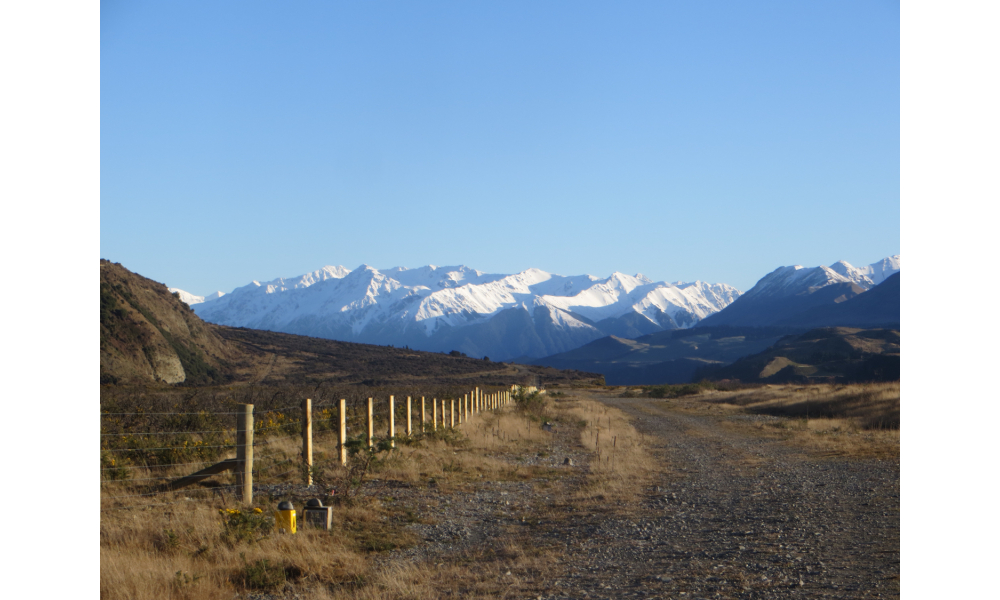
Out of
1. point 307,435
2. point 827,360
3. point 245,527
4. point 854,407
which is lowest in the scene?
point 827,360

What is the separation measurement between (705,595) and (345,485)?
5562 millimetres

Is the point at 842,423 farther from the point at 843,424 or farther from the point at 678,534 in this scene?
the point at 678,534

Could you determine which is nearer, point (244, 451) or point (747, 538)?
point (747, 538)

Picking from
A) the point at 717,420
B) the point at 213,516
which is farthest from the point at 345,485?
the point at 717,420

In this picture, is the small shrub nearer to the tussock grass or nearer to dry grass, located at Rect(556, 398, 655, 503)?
dry grass, located at Rect(556, 398, 655, 503)

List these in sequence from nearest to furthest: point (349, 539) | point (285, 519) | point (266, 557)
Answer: point (266, 557)
point (285, 519)
point (349, 539)

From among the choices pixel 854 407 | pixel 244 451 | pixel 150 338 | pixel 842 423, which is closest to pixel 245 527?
pixel 244 451

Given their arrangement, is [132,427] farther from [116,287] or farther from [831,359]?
[831,359]

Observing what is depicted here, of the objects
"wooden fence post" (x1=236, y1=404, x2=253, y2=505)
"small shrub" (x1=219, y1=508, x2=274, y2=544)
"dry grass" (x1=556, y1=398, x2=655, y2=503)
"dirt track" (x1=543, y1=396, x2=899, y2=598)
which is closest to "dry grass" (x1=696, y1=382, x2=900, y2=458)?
"dirt track" (x1=543, y1=396, x2=899, y2=598)

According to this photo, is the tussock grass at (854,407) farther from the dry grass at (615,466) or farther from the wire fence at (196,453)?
the wire fence at (196,453)

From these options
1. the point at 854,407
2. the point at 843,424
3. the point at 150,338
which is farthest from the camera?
the point at 150,338

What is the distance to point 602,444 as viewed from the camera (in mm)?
18094

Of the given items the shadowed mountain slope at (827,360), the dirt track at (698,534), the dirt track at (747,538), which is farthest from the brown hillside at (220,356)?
the shadowed mountain slope at (827,360)

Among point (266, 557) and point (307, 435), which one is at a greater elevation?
point (307, 435)
